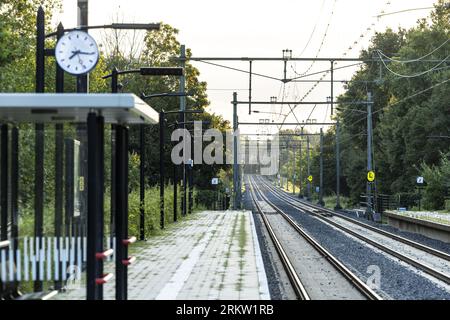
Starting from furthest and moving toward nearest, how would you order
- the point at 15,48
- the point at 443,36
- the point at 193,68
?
the point at 193,68 → the point at 443,36 → the point at 15,48

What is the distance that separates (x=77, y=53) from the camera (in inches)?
598

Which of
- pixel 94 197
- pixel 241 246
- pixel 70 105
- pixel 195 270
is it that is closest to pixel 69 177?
pixel 94 197

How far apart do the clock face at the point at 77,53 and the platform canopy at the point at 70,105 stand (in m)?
5.17

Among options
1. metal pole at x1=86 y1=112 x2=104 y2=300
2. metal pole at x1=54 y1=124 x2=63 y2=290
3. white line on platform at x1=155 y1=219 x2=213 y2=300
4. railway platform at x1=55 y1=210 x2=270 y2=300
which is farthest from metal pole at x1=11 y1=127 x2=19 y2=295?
white line on platform at x1=155 y1=219 x2=213 y2=300

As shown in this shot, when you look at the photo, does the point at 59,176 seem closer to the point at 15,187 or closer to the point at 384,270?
the point at 15,187

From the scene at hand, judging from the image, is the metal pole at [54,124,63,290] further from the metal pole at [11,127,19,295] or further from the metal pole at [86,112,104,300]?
the metal pole at [86,112,104,300]

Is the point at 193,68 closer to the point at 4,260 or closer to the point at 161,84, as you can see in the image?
the point at 161,84

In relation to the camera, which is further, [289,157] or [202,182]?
[289,157]

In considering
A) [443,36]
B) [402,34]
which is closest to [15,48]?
[443,36]

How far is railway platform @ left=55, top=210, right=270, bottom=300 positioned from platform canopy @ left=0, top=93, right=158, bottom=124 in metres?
2.40

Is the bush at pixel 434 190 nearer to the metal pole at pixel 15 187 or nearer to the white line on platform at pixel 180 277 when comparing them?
the white line on platform at pixel 180 277

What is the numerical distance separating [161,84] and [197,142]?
8.26 meters

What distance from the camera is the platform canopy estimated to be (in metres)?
9.15

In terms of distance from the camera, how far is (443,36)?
64.8 metres
